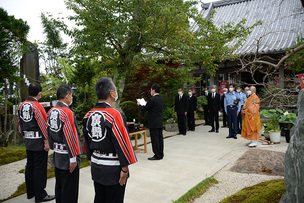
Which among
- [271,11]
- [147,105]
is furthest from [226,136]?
[271,11]

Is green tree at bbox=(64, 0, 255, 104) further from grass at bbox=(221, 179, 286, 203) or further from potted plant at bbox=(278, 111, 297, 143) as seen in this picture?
grass at bbox=(221, 179, 286, 203)

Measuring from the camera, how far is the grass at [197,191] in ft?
11.9

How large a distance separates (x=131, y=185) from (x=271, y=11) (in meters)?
15.4

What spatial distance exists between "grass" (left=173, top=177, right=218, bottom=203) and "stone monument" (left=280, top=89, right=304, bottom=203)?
1701 millimetres

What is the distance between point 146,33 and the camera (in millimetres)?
6551

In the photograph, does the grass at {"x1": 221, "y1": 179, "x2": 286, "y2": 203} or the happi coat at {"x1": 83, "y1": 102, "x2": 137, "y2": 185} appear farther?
the grass at {"x1": 221, "y1": 179, "x2": 286, "y2": 203}

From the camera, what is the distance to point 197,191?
3926mm

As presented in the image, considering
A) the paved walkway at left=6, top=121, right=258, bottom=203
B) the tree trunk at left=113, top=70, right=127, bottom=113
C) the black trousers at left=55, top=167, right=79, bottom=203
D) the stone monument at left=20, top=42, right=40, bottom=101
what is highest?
the stone monument at left=20, top=42, right=40, bottom=101

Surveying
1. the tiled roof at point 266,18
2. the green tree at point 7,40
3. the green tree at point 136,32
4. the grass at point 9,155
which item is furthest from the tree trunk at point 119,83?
the tiled roof at point 266,18

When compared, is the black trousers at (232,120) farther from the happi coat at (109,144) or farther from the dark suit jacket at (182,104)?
the happi coat at (109,144)

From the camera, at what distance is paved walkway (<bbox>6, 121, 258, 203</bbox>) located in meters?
3.82

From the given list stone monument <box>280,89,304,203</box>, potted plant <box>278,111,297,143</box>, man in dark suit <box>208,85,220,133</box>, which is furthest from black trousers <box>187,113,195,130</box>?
stone monument <box>280,89,304,203</box>

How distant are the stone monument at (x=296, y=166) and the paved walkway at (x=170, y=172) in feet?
6.39

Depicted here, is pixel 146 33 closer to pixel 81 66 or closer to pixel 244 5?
pixel 81 66
